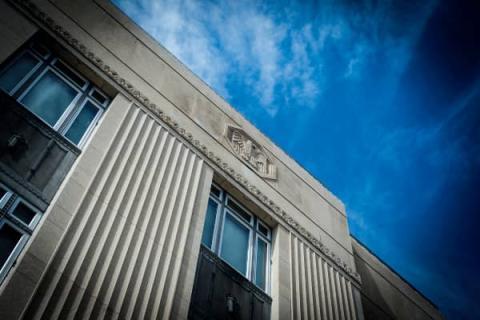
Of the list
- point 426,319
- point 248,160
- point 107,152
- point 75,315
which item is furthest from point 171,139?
point 426,319

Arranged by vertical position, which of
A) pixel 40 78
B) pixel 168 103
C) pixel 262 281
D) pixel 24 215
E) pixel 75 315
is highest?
pixel 168 103

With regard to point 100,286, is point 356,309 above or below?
above

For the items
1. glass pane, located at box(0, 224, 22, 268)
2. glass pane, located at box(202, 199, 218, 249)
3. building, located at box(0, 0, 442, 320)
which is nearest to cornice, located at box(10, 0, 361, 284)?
building, located at box(0, 0, 442, 320)

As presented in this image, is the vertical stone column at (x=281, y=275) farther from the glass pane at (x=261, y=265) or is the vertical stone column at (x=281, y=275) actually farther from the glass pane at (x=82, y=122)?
the glass pane at (x=82, y=122)

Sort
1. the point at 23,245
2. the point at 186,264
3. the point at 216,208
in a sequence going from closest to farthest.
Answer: the point at 23,245 < the point at 186,264 < the point at 216,208

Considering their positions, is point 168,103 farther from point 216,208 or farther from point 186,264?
point 186,264

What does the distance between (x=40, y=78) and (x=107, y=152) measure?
266cm

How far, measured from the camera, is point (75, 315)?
7.77 m

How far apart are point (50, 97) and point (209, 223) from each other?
5.08m

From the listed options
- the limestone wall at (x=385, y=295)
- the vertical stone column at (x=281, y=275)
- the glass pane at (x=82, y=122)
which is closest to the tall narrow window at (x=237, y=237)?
the vertical stone column at (x=281, y=275)

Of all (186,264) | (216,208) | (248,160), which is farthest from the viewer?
(248,160)

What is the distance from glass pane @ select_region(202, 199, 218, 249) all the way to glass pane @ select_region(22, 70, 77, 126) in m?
4.53

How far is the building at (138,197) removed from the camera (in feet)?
27.9

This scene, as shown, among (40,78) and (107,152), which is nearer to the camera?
(107,152)
